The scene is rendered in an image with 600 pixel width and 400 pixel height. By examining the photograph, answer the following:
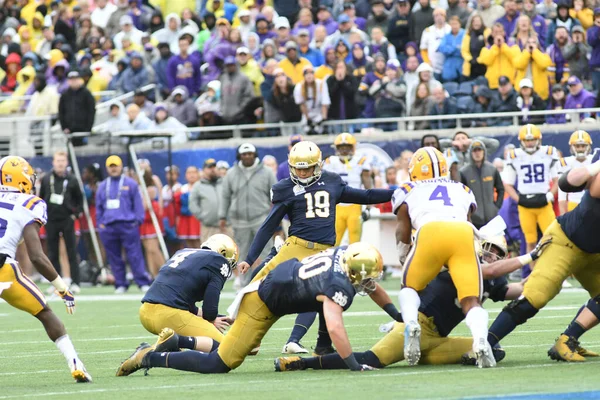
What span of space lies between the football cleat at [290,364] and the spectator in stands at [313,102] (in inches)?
445

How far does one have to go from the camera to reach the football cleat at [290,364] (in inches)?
320

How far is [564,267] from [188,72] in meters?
15.3

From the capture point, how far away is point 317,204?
9.69 m

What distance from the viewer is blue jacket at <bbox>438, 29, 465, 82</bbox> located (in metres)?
19.4

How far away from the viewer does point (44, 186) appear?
59.5ft

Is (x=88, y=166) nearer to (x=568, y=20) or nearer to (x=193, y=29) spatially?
(x=193, y=29)

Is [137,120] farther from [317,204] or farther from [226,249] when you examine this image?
[226,249]

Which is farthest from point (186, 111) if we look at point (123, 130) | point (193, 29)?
point (193, 29)

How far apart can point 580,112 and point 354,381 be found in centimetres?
1091

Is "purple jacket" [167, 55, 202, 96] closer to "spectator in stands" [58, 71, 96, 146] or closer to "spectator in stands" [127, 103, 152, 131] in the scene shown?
"spectator in stands" [127, 103, 152, 131]

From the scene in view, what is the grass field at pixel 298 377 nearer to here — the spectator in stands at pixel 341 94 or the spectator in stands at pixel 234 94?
the spectator in stands at pixel 341 94

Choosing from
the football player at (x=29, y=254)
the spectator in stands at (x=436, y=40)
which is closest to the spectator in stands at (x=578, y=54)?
the spectator in stands at (x=436, y=40)

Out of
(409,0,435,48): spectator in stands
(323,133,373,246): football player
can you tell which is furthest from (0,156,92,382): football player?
(409,0,435,48): spectator in stands

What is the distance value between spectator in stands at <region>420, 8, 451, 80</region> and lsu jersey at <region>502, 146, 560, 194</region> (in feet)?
14.4
